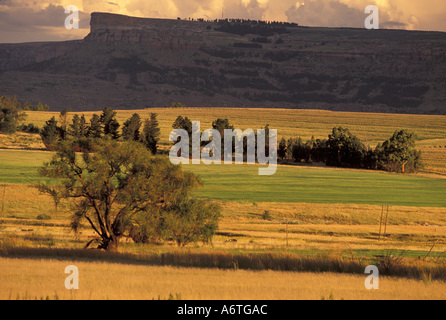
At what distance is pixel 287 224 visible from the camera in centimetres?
4391

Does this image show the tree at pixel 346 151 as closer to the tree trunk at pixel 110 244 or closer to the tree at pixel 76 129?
the tree at pixel 76 129

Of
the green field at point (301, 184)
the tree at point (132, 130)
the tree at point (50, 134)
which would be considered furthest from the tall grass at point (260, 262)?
the tree at point (132, 130)

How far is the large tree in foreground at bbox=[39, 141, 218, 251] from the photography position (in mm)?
30234

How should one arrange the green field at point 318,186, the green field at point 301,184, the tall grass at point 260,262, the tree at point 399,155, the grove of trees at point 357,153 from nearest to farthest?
the tall grass at point 260,262
the green field at point 318,186
the green field at point 301,184
the tree at point 399,155
the grove of trees at point 357,153

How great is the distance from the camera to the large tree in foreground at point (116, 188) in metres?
Result: 30.2

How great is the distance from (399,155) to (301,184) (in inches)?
1116

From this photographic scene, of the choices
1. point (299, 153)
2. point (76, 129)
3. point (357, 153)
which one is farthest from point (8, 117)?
point (357, 153)

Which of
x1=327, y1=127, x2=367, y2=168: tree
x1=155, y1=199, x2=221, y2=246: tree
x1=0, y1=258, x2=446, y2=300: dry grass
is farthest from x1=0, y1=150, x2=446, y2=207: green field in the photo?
x1=0, y1=258, x2=446, y2=300: dry grass

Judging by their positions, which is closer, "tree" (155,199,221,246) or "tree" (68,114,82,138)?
"tree" (155,199,221,246)

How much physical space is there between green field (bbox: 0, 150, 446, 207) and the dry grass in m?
39.3

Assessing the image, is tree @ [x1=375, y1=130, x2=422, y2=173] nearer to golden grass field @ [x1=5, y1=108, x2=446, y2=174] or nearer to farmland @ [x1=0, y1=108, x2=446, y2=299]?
farmland @ [x1=0, y1=108, x2=446, y2=299]

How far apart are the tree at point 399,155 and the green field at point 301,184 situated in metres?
7.73

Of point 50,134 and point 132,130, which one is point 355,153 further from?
point 50,134

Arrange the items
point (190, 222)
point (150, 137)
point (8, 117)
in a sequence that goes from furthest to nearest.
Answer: point (8, 117)
point (150, 137)
point (190, 222)
